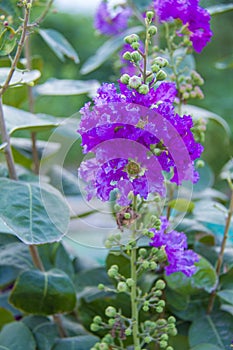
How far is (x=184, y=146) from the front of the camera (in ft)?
1.96

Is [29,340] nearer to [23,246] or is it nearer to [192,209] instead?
[23,246]

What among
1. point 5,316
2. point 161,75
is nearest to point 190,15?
point 161,75

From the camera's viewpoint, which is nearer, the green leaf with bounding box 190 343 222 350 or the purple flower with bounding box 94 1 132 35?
the green leaf with bounding box 190 343 222 350

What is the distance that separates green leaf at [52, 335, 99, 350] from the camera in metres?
0.85

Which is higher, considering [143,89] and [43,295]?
[143,89]

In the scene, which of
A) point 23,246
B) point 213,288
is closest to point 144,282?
point 213,288

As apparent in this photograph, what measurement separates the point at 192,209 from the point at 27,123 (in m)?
0.30

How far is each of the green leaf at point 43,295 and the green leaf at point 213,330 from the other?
0.18m

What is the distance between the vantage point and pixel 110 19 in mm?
1258

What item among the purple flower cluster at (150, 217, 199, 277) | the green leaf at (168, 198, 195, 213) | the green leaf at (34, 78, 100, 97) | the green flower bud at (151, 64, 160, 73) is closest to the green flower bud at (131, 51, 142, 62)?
the green flower bud at (151, 64, 160, 73)

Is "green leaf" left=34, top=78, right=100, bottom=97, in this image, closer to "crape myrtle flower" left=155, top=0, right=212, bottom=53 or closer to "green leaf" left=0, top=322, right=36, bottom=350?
"crape myrtle flower" left=155, top=0, right=212, bottom=53

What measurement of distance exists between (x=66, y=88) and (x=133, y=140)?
55cm

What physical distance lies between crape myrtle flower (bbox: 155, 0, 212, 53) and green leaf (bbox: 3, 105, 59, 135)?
23cm

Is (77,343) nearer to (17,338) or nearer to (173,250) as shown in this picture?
(17,338)
